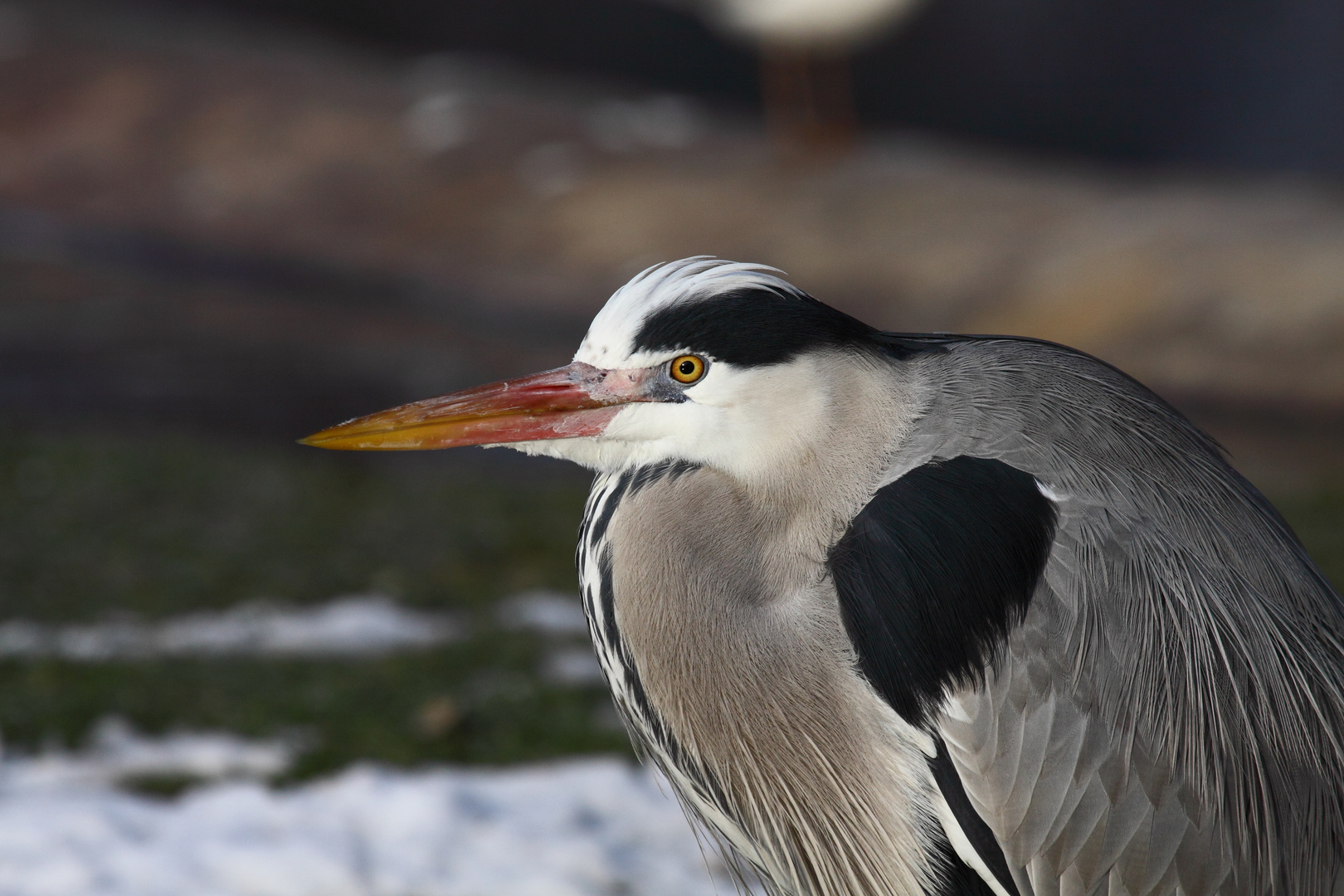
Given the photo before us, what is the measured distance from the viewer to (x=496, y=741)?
3.66 m

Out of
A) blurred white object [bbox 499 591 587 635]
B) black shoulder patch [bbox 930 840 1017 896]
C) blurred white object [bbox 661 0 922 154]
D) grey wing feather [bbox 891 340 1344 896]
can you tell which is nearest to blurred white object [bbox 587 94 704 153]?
blurred white object [bbox 661 0 922 154]

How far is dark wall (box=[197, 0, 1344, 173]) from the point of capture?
481 inches

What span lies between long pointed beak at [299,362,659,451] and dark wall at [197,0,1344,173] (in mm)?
11181

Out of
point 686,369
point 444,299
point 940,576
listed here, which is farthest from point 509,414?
point 444,299

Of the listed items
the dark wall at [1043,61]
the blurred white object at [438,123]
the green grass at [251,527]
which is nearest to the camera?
the green grass at [251,527]

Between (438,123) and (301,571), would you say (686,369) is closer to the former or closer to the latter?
(301,571)

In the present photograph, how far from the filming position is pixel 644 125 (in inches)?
402

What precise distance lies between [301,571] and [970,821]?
341 cm

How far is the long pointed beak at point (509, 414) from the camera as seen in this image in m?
2.05

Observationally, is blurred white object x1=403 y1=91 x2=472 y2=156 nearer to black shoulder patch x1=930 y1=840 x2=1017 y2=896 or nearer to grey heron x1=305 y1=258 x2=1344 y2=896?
grey heron x1=305 y1=258 x2=1344 y2=896

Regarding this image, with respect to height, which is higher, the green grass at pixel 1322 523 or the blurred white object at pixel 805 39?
the blurred white object at pixel 805 39

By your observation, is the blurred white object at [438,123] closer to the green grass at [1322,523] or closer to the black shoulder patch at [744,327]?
the green grass at [1322,523]

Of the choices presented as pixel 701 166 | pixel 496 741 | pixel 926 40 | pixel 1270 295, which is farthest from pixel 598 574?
pixel 926 40

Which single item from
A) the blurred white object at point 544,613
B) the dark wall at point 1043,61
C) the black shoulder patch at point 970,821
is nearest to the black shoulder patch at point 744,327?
the black shoulder patch at point 970,821
